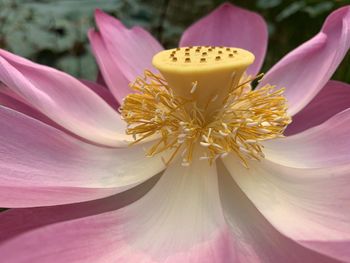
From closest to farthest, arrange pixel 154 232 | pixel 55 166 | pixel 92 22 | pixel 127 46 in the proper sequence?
pixel 154 232
pixel 55 166
pixel 127 46
pixel 92 22

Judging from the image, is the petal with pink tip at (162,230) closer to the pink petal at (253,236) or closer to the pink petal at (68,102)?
the pink petal at (253,236)

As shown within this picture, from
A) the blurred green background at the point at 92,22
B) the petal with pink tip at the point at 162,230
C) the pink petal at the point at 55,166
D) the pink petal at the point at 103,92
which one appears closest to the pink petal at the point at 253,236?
the petal with pink tip at the point at 162,230

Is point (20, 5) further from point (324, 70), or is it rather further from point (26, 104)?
point (324, 70)

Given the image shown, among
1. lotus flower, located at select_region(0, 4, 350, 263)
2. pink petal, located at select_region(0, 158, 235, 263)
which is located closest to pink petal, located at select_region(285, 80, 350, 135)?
lotus flower, located at select_region(0, 4, 350, 263)

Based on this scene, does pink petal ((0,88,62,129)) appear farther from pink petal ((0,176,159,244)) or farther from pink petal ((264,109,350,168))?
pink petal ((264,109,350,168))

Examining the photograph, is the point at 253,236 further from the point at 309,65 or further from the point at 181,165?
the point at 309,65

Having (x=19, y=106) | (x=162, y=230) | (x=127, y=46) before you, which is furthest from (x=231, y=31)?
(x=162, y=230)
